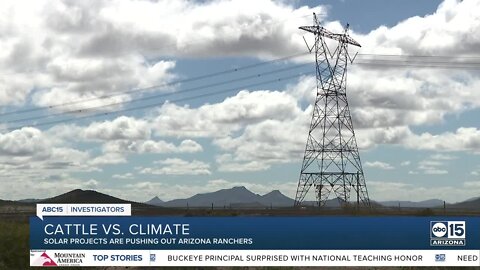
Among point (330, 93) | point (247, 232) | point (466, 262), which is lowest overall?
point (466, 262)

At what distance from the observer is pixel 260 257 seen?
25.4 metres

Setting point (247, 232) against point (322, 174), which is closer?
point (247, 232)

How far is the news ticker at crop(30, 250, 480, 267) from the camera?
25.4 metres

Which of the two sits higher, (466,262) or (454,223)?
(454,223)

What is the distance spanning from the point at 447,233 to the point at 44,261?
1806 cm

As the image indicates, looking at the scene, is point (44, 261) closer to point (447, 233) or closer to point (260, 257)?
point (260, 257)

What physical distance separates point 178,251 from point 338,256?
6875 mm

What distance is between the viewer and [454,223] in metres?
26.7

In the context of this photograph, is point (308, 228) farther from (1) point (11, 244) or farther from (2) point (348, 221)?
(1) point (11, 244)

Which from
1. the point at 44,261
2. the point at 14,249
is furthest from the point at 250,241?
the point at 14,249

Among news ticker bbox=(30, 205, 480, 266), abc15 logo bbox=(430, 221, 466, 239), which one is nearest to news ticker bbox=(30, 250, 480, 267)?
news ticker bbox=(30, 205, 480, 266)

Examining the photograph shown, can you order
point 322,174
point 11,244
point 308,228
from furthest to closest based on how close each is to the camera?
point 322,174
point 11,244
point 308,228

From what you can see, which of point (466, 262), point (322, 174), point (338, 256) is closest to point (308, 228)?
point (338, 256)

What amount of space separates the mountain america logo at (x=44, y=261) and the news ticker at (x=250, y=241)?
117mm
